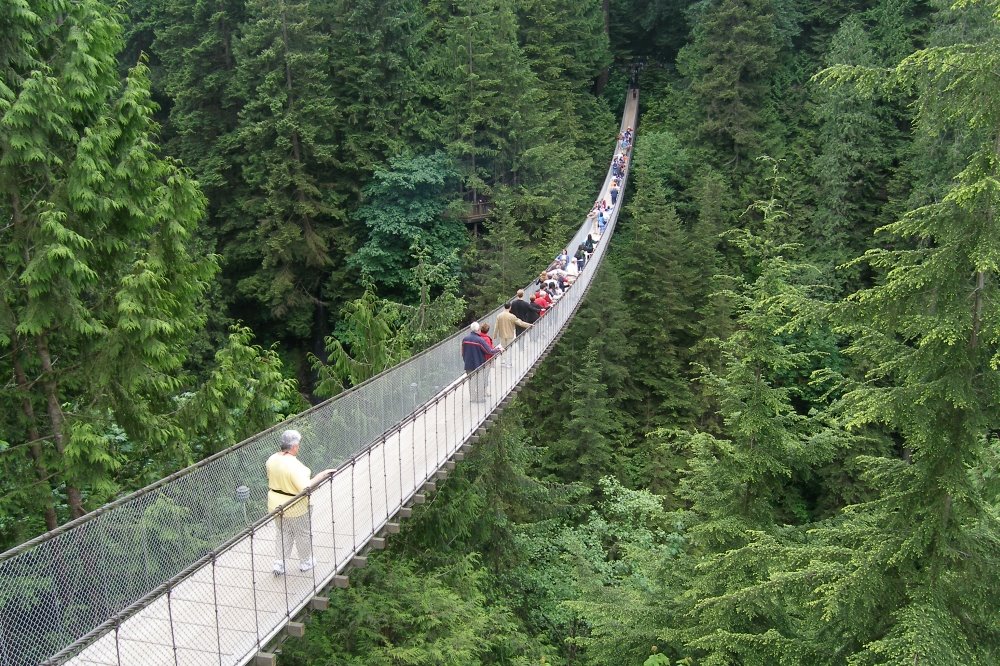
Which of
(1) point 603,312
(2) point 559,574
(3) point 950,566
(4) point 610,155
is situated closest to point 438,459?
(3) point 950,566

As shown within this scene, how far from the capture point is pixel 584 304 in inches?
803

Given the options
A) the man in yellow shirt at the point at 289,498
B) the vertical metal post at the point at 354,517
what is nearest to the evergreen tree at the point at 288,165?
the vertical metal post at the point at 354,517

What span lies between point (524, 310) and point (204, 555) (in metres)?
7.21

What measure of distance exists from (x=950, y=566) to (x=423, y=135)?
18.6 meters

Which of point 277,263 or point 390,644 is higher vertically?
point 277,263

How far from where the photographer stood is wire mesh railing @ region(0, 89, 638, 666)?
4254mm

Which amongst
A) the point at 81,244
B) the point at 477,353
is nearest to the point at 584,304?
the point at 477,353

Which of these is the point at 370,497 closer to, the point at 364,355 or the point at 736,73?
the point at 364,355

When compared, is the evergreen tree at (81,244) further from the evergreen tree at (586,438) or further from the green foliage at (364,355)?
the evergreen tree at (586,438)

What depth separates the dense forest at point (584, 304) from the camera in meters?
5.48

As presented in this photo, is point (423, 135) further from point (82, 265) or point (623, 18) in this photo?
point (623, 18)

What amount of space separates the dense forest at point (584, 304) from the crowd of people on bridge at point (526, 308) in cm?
131

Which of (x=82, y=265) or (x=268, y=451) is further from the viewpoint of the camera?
(x=82, y=265)

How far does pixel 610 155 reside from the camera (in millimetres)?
29109
